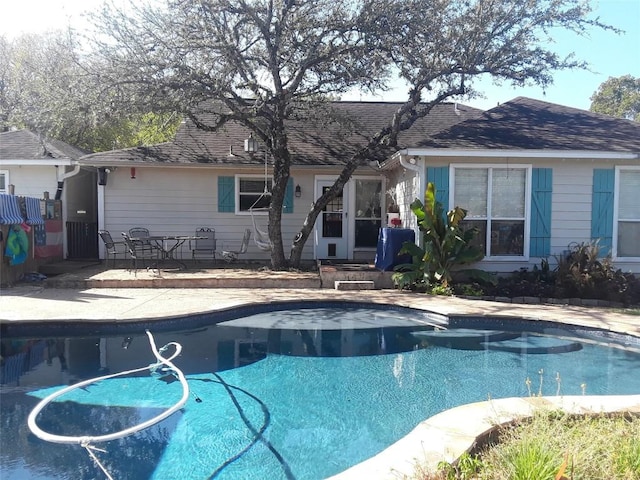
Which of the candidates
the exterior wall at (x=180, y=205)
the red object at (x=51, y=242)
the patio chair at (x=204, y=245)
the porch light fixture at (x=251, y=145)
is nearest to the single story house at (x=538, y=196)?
the porch light fixture at (x=251, y=145)

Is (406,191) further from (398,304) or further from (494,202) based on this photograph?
(398,304)

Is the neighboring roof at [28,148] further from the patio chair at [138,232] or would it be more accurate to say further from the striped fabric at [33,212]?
the patio chair at [138,232]

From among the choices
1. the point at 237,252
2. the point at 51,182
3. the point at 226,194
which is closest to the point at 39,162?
the point at 51,182

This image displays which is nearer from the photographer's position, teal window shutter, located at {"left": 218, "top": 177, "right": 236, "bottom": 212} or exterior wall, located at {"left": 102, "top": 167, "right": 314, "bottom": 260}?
exterior wall, located at {"left": 102, "top": 167, "right": 314, "bottom": 260}

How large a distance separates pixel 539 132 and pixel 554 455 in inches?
369

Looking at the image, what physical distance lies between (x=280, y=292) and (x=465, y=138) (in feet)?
16.9

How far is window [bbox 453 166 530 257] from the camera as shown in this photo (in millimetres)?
10172

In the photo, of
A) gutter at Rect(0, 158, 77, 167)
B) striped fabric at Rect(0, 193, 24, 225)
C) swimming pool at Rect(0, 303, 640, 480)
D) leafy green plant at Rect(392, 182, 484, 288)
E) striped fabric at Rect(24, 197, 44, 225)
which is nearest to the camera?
swimming pool at Rect(0, 303, 640, 480)

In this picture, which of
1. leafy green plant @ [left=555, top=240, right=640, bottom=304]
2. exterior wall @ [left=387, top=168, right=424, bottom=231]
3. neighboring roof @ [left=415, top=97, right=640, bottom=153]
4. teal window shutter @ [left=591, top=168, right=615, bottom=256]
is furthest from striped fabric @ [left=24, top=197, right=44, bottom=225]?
teal window shutter @ [left=591, top=168, right=615, bottom=256]

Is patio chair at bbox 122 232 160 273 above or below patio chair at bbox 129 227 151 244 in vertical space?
below

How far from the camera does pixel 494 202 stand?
10211 mm

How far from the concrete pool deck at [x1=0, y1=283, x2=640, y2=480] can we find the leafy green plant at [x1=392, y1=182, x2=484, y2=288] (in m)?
0.60

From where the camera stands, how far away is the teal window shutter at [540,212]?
1009 cm

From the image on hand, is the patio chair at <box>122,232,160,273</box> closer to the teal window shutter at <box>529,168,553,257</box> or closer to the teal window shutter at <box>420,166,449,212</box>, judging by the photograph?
the teal window shutter at <box>420,166,449,212</box>
